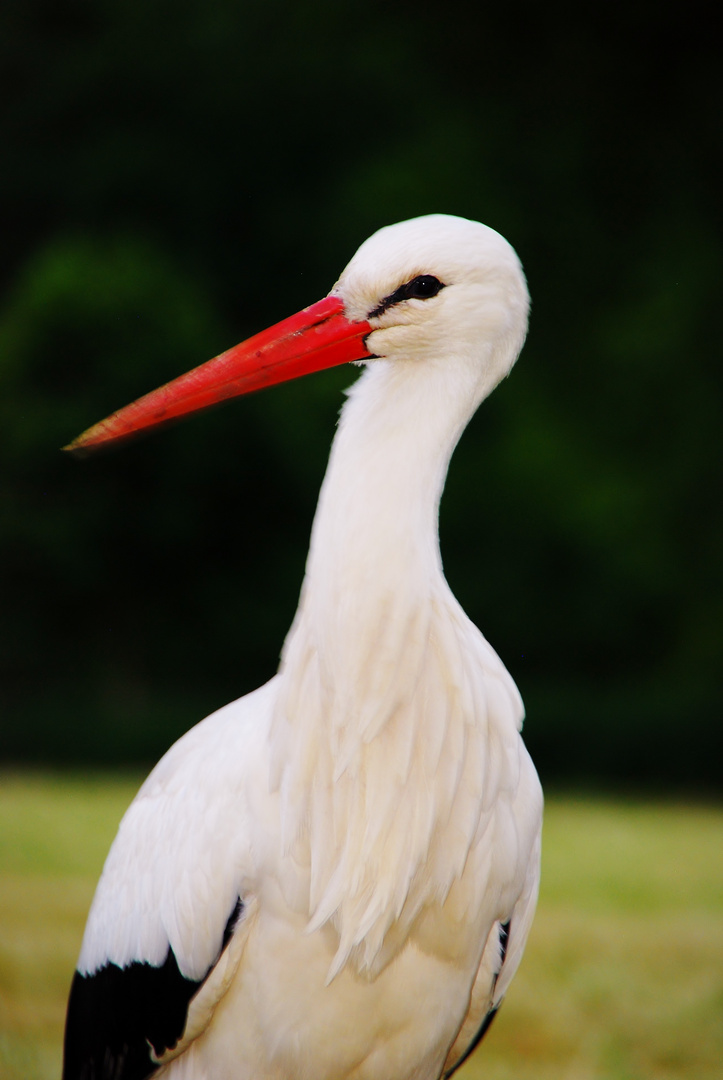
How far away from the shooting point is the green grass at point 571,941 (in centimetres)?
195

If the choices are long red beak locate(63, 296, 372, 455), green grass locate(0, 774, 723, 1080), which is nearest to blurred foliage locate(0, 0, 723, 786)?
green grass locate(0, 774, 723, 1080)

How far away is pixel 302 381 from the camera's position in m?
3.71

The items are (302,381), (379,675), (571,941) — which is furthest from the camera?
(302,381)

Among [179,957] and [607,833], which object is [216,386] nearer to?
[179,957]

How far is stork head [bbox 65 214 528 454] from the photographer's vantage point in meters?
1.01

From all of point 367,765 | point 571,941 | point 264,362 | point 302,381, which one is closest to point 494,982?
point 367,765

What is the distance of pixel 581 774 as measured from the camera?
3881 millimetres

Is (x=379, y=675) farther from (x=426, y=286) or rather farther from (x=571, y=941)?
(x=571, y=941)

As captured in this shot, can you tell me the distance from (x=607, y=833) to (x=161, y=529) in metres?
1.86

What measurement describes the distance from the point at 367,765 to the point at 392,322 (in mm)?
448

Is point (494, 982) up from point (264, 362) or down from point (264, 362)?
down

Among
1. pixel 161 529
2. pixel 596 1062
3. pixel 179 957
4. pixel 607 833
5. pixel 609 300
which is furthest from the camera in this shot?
pixel 609 300

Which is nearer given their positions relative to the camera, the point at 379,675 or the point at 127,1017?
the point at 379,675

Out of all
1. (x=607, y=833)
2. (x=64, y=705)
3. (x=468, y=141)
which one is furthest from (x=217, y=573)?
(x=468, y=141)
